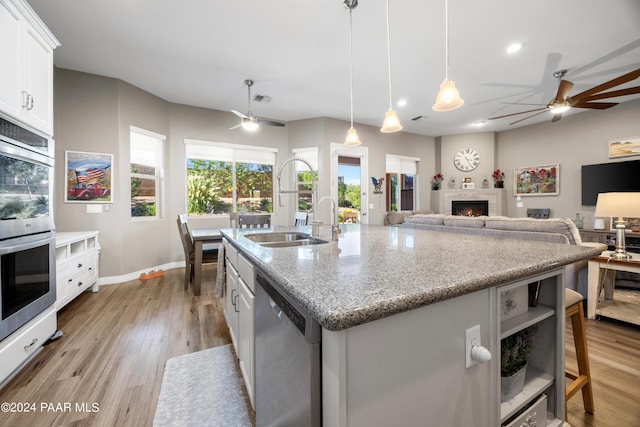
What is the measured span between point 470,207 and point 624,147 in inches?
107

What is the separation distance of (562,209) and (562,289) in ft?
19.2

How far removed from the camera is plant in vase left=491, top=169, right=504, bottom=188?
20.4 feet

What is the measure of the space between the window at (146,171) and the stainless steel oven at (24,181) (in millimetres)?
2181

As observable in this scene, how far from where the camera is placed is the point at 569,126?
5344 millimetres

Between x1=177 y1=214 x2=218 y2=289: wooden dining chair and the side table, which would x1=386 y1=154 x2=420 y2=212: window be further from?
x1=177 y1=214 x2=218 y2=289: wooden dining chair

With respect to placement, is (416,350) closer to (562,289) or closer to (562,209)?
(562,289)

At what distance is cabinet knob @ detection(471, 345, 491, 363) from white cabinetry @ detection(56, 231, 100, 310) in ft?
11.0

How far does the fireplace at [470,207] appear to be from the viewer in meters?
6.38

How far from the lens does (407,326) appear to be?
2.19 ft

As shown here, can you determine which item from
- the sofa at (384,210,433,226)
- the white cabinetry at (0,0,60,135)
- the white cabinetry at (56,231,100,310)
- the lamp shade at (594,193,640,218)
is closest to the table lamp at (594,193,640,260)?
the lamp shade at (594,193,640,218)

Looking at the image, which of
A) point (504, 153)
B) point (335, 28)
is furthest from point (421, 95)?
point (504, 153)

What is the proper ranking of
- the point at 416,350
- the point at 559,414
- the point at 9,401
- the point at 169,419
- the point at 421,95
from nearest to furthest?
1. the point at 416,350
2. the point at 559,414
3. the point at 169,419
4. the point at 9,401
5. the point at 421,95

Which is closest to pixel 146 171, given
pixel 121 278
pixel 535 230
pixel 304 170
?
pixel 121 278

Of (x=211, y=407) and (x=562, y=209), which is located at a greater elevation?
(x=562, y=209)
